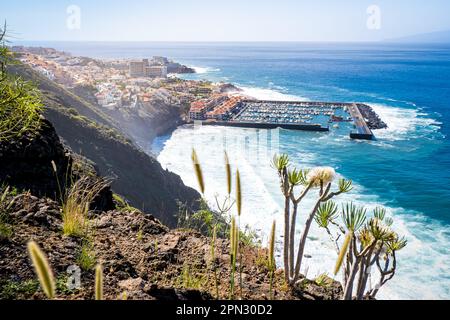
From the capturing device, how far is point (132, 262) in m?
4.15

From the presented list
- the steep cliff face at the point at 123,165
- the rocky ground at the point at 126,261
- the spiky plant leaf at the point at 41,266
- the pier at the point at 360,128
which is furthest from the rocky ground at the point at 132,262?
the pier at the point at 360,128

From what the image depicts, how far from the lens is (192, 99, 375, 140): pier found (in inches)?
1961

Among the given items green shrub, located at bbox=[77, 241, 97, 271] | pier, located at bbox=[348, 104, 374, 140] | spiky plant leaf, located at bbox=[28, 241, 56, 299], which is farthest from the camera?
pier, located at bbox=[348, 104, 374, 140]

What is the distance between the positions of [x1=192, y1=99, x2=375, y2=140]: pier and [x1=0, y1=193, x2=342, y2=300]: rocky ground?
43241 millimetres

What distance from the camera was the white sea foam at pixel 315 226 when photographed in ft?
57.1

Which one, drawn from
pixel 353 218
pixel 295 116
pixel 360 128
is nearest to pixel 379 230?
pixel 353 218

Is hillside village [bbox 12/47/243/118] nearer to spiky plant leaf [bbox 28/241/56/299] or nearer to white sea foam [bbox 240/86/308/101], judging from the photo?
white sea foam [bbox 240/86/308/101]

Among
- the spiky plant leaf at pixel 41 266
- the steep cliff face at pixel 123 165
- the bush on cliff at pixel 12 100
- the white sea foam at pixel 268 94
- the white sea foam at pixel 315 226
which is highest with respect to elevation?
the white sea foam at pixel 268 94

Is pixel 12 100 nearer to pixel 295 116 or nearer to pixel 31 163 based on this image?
pixel 31 163

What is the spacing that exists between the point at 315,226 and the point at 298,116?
34745mm

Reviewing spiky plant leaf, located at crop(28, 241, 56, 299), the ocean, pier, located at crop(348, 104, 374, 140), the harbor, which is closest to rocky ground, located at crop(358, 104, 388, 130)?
the harbor

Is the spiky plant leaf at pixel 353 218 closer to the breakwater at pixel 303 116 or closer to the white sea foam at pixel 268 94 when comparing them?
the breakwater at pixel 303 116

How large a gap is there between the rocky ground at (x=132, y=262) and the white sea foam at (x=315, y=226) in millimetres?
3892
